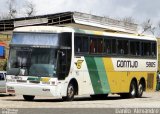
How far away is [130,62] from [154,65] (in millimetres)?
3310

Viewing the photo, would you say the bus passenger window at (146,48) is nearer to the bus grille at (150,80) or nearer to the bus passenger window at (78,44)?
the bus grille at (150,80)

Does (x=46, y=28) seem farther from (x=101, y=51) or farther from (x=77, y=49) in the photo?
(x=101, y=51)

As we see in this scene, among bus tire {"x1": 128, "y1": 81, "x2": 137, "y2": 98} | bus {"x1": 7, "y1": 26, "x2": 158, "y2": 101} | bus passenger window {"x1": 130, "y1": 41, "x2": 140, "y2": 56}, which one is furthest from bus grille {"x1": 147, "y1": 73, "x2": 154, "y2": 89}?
bus {"x1": 7, "y1": 26, "x2": 158, "y2": 101}

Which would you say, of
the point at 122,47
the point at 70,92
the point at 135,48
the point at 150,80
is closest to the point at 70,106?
the point at 70,92

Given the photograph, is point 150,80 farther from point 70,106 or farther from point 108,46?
point 70,106

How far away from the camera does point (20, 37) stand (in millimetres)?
24500

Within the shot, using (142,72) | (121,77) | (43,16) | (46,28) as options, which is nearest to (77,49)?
(46,28)

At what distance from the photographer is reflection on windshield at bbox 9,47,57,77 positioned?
2342 cm

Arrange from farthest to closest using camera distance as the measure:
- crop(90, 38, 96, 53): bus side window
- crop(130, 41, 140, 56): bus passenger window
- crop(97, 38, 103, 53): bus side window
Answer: crop(130, 41, 140, 56): bus passenger window
crop(97, 38, 103, 53): bus side window
crop(90, 38, 96, 53): bus side window

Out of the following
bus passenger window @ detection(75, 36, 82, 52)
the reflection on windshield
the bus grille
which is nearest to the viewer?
the reflection on windshield

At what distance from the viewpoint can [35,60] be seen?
2364cm

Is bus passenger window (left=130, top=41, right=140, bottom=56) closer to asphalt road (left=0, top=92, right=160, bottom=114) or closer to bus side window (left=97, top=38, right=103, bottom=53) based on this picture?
bus side window (left=97, top=38, right=103, bottom=53)

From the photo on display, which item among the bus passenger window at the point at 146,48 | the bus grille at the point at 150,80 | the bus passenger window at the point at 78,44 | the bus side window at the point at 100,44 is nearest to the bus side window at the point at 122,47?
the bus side window at the point at 100,44

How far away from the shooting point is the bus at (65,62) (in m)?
23.5
